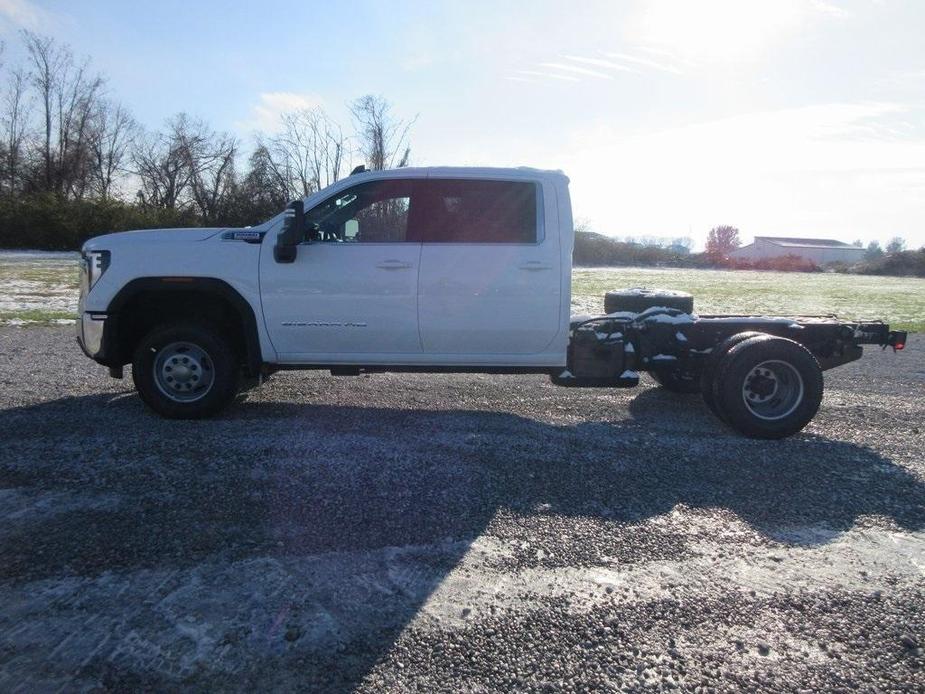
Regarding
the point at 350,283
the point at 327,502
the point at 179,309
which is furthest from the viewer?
the point at 179,309

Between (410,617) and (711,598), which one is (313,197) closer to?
(410,617)

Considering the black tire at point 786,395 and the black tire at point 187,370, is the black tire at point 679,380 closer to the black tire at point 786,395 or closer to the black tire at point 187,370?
the black tire at point 786,395

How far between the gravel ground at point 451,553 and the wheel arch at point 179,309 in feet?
2.01

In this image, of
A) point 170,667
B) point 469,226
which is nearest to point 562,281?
point 469,226

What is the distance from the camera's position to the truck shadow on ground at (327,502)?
2.95 meters

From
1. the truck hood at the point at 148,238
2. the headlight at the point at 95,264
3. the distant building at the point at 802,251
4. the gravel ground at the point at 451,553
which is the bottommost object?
the gravel ground at the point at 451,553

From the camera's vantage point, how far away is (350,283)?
5.94m

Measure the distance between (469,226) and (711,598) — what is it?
3.80m

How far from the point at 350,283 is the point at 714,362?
3294 mm

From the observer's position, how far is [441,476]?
184 inches

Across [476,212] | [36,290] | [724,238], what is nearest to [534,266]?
[476,212]

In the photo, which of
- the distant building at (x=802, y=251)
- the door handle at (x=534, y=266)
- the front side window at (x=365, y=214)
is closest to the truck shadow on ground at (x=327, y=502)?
the door handle at (x=534, y=266)

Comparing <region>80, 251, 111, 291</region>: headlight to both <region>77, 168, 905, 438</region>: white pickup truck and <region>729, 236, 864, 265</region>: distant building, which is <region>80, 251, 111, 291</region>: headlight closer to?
<region>77, 168, 905, 438</region>: white pickup truck

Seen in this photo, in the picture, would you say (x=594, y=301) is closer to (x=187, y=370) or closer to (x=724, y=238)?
(x=187, y=370)
